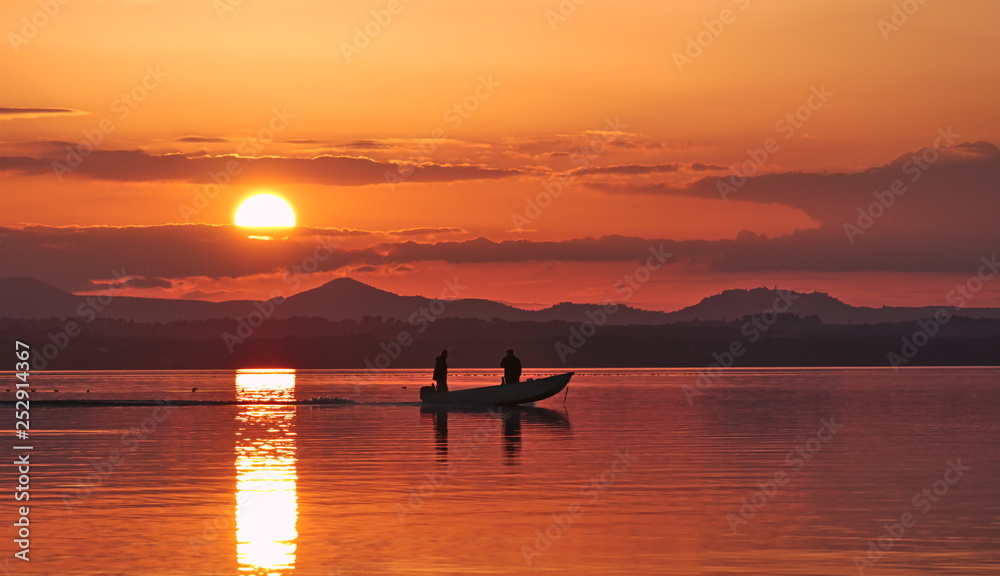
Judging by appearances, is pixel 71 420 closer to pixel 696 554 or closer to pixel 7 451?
pixel 7 451

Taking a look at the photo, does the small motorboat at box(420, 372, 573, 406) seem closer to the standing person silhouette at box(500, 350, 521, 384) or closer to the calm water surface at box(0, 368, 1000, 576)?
the standing person silhouette at box(500, 350, 521, 384)

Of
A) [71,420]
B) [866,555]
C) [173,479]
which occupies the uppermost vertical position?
[71,420]

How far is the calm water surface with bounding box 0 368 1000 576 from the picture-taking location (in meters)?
15.7

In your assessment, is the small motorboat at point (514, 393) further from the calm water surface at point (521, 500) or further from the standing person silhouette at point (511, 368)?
the calm water surface at point (521, 500)

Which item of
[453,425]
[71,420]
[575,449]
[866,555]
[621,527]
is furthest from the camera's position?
[71,420]

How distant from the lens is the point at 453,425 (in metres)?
42.8

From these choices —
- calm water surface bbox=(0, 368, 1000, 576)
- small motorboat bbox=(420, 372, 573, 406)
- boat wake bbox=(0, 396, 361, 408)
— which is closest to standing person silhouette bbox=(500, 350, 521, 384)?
small motorboat bbox=(420, 372, 573, 406)

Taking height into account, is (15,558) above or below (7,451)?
below

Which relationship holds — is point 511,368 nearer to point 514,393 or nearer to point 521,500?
point 514,393

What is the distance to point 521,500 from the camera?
2102 centimetres

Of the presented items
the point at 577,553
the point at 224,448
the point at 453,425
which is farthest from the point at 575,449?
the point at 577,553

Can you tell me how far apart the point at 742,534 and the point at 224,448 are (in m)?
18.4

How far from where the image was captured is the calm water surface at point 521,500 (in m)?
15.7

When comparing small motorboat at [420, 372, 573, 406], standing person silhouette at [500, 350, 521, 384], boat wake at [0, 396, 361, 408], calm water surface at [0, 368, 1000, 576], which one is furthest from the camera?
boat wake at [0, 396, 361, 408]
